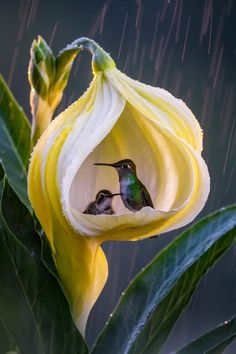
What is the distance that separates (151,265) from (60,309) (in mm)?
130

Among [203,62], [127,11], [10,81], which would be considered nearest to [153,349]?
[10,81]

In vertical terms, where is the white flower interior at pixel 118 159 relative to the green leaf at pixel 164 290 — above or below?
above

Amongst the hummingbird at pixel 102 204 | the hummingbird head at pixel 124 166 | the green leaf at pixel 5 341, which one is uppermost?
the hummingbird head at pixel 124 166

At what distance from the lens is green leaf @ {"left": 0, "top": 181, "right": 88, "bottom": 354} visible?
2.46ft

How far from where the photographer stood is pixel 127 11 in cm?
382

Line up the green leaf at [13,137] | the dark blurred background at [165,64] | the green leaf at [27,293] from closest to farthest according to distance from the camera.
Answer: the green leaf at [27,293] → the green leaf at [13,137] → the dark blurred background at [165,64]

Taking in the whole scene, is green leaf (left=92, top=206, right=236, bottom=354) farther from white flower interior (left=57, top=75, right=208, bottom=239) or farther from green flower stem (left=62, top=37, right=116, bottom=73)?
green flower stem (left=62, top=37, right=116, bottom=73)

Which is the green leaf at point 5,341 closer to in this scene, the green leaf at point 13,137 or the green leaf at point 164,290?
the green leaf at point 164,290

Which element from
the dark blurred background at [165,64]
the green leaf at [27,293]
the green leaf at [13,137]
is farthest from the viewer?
the dark blurred background at [165,64]

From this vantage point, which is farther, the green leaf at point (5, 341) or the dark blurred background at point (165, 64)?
the dark blurred background at point (165, 64)

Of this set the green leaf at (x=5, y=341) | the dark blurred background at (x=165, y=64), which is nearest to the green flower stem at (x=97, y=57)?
the green leaf at (x=5, y=341)

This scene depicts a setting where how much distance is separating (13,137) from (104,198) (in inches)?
7.3

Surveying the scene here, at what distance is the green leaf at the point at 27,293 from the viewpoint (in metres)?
0.75

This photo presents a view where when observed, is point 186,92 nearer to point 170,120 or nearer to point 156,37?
point 156,37
